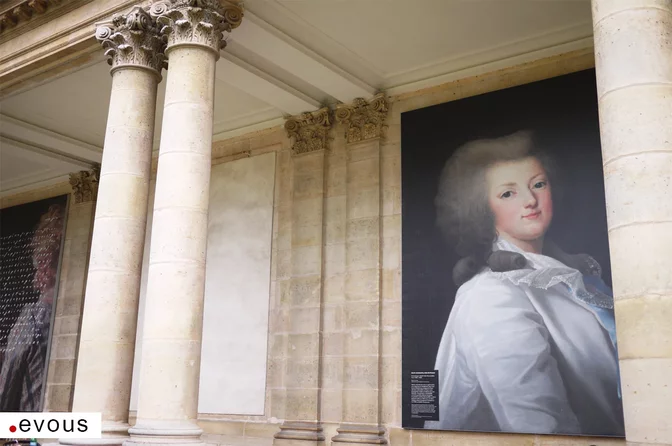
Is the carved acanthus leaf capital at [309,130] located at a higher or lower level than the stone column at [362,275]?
higher

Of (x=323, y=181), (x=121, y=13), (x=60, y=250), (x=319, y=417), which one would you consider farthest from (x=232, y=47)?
(x=60, y=250)

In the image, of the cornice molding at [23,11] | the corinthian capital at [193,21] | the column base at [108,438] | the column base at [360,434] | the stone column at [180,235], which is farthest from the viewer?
the column base at [360,434]

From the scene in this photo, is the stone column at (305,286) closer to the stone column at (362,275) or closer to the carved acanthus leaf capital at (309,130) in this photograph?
the carved acanthus leaf capital at (309,130)

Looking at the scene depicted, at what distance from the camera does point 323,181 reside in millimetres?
13648

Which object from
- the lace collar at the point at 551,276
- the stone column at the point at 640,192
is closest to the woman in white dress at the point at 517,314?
the lace collar at the point at 551,276

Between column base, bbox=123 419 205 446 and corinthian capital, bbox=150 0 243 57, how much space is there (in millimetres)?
4708

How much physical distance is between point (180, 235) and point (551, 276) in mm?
5789

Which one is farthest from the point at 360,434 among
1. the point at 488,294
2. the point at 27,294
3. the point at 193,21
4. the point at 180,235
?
the point at 27,294

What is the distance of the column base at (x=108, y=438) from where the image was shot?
27.9ft

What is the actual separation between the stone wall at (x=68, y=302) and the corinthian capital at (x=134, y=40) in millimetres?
8670

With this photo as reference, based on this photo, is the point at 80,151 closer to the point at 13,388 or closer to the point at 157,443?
the point at 13,388

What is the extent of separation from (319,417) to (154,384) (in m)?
5.15

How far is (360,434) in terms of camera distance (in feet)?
39.3

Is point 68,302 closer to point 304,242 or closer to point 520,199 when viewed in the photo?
point 304,242
